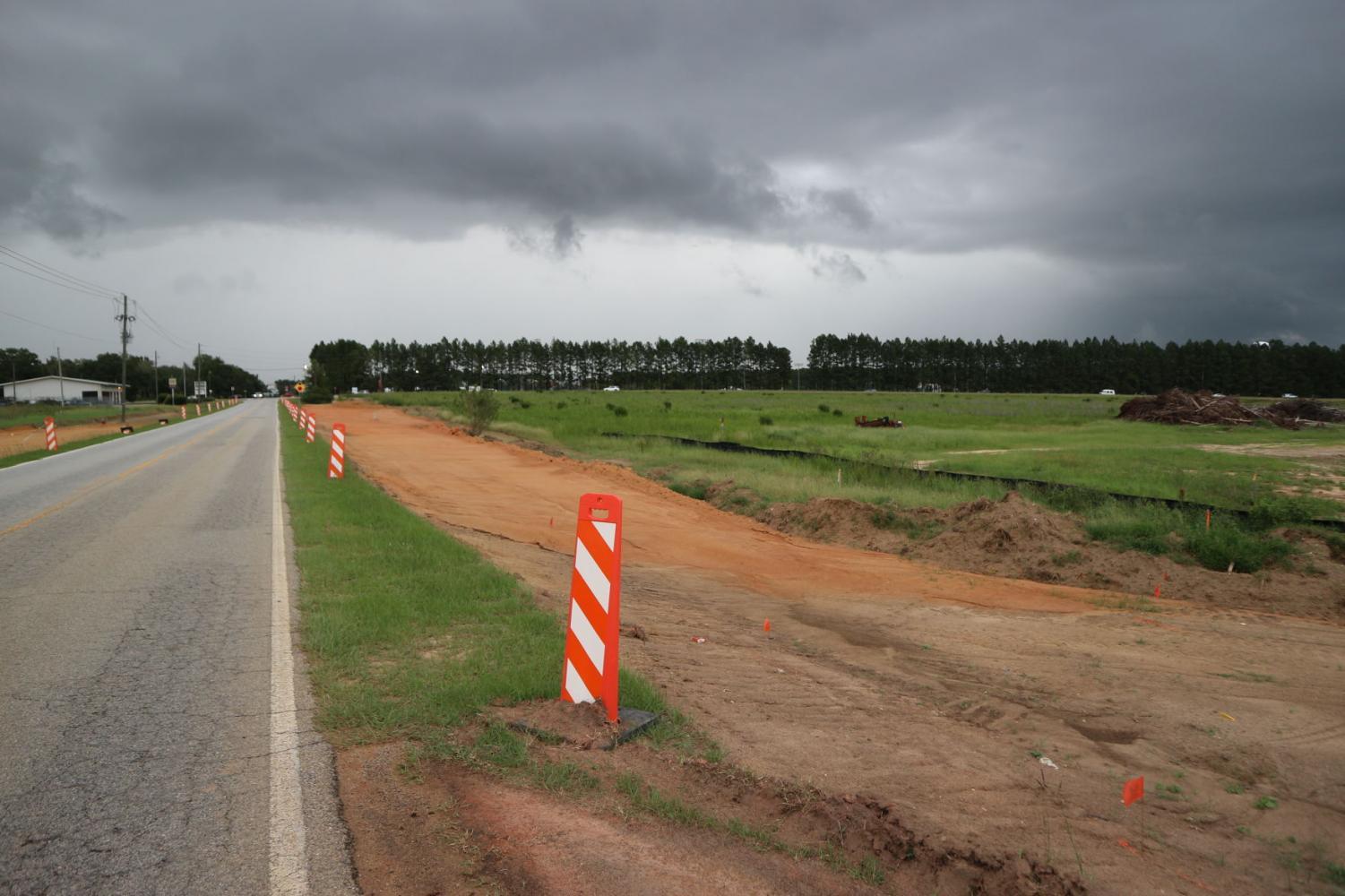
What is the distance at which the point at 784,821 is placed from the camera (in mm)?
4324

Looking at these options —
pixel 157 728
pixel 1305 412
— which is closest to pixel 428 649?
pixel 157 728

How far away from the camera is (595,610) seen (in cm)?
538

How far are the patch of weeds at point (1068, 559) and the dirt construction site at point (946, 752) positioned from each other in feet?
2.64

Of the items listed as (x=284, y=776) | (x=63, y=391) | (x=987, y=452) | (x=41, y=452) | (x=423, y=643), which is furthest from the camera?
(x=63, y=391)

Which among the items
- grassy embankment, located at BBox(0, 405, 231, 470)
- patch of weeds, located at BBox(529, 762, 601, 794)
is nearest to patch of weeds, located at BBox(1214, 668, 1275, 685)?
patch of weeds, located at BBox(529, 762, 601, 794)

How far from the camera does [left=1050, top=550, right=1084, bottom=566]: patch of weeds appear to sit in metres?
12.3

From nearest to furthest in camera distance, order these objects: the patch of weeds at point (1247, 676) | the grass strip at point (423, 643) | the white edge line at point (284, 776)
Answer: the white edge line at point (284, 776) < the grass strip at point (423, 643) < the patch of weeds at point (1247, 676)

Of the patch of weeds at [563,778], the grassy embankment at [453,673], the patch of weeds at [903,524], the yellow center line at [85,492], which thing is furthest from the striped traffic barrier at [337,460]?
the patch of weeds at [563,778]

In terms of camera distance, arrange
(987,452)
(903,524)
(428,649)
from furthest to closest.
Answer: (987,452), (903,524), (428,649)

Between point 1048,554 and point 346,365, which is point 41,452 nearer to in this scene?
point 1048,554

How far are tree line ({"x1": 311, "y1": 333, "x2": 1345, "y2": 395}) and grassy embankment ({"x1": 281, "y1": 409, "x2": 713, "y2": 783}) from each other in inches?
4697

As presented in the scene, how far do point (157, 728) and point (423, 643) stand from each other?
2.09 m

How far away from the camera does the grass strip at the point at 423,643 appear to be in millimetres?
5234

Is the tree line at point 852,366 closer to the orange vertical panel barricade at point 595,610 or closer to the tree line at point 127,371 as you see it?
the tree line at point 127,371
